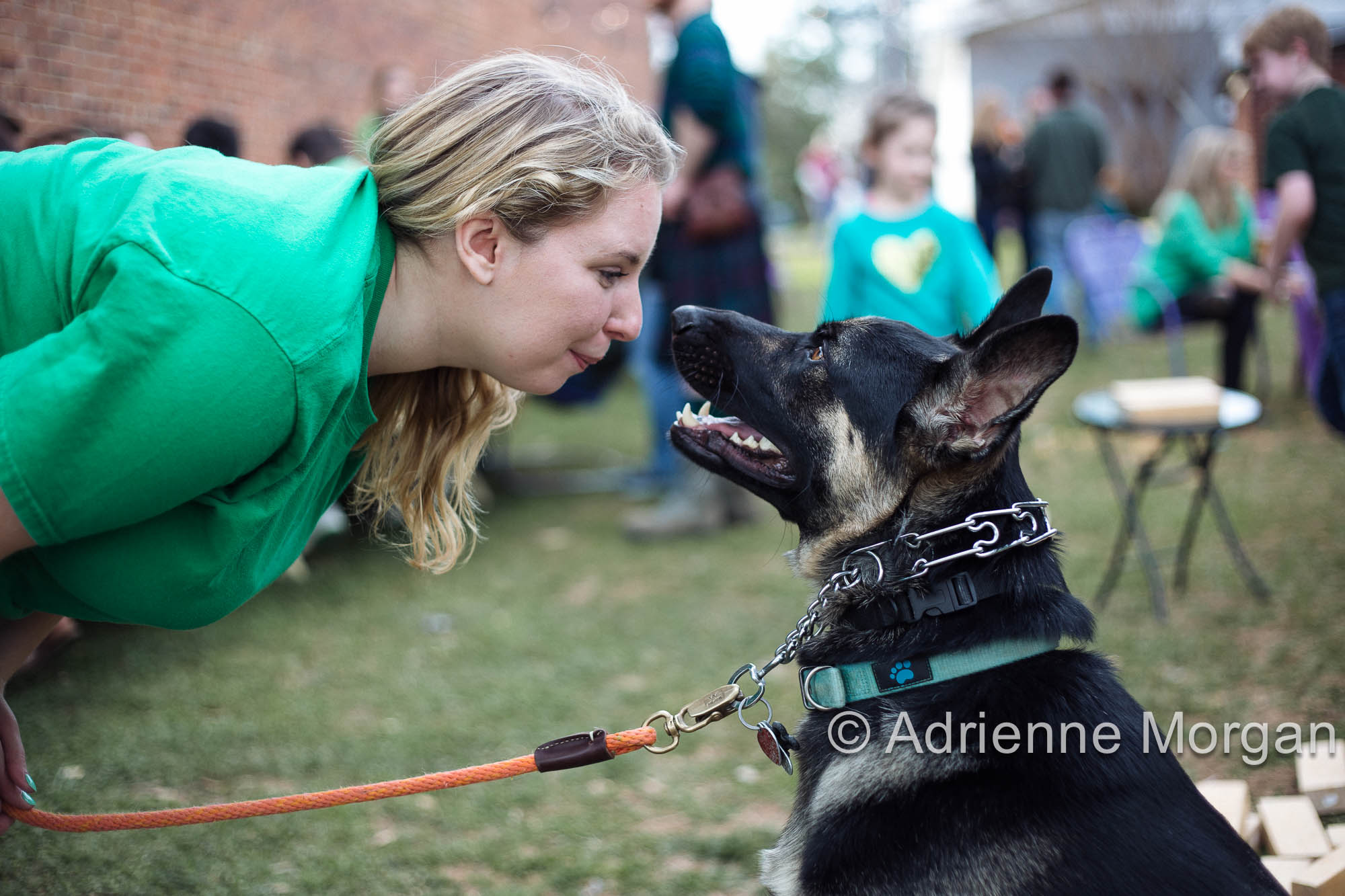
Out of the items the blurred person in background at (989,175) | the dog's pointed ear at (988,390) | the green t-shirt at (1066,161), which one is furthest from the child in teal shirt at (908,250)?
the blurred person in background at (989,175)

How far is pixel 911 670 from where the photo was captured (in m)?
2.04

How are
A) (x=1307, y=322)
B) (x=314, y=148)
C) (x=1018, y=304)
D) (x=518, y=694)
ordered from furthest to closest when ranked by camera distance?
1. (x=1307, y=322)
2. (x=314, y=148)
3. (x=518, y=694)
4. (x=1018, y=304)

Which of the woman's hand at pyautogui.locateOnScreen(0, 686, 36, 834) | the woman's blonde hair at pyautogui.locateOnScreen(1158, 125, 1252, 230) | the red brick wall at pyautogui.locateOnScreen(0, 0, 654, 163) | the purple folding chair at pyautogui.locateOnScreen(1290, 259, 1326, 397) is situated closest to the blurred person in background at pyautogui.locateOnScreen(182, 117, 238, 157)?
the red brick wall at pyautogui.locateOnScreen(0, 0, 654, 163)

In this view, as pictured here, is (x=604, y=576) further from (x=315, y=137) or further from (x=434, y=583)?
(x=315, y=137)

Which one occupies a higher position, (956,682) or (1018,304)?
(1018,304)

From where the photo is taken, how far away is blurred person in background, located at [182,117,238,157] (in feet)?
16.7

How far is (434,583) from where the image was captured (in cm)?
580

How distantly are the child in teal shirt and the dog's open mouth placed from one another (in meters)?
2.39

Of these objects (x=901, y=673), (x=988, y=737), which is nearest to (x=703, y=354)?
(x=901, y=673)

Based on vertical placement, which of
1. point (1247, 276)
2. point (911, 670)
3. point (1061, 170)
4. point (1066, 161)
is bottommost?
point (1247, 276)

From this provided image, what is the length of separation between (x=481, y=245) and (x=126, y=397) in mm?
792

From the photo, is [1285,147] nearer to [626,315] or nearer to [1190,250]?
[1190,250]

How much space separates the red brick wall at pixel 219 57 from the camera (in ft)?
17.2

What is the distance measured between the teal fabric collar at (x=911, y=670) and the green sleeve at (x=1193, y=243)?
8162 mm
